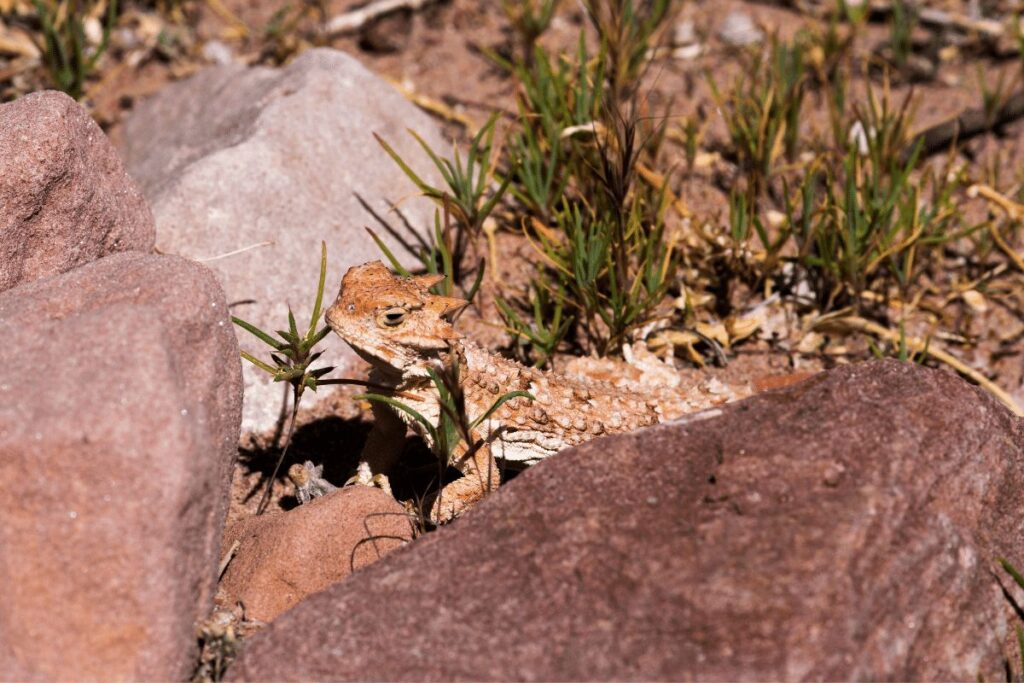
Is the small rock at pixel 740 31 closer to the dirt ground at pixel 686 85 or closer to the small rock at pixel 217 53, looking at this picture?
the dirt ground at pixel 686 85

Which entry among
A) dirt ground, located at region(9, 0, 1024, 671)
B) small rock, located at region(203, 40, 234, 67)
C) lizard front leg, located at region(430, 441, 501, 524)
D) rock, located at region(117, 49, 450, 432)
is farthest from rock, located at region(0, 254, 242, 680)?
small rock, located at region(203, 40, 234, 67)

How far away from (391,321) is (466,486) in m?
0.60

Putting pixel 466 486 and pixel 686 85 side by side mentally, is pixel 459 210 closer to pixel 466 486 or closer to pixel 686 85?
pixel 466 486

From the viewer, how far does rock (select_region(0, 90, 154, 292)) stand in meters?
3.39

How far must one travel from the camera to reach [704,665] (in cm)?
233

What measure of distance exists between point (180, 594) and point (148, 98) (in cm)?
389

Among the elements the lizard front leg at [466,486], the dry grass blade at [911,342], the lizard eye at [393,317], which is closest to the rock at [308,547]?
the lizard front leg at [466,486]

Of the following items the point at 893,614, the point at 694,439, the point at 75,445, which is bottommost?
the point at 893,614

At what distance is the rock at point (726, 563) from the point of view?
7.80 feet

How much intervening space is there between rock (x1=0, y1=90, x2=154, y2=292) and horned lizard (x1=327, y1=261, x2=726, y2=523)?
970 mm

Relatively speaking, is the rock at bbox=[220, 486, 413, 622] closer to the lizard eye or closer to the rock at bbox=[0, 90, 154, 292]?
the lizard eye

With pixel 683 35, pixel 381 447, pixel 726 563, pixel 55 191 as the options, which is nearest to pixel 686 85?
pixel 683 35

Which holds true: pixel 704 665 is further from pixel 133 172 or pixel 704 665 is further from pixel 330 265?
pixel 133 172

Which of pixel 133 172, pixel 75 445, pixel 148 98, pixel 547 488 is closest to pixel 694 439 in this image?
pixel 547 488
